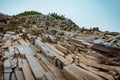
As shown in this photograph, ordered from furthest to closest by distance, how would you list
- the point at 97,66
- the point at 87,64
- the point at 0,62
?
the point at 0,62 → the point at 87,64 → the point at 97,66

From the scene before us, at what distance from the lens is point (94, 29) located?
38.1ft

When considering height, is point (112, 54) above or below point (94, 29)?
below

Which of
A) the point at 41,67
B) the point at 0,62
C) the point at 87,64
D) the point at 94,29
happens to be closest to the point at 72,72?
the point at 87,64

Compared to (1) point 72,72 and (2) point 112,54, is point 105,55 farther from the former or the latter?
(1) point 72,72

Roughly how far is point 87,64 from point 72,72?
0.90 m

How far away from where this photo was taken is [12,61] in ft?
23.9

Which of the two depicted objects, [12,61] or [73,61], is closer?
[73,61]

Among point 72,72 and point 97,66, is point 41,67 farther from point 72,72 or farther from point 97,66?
point 97,66

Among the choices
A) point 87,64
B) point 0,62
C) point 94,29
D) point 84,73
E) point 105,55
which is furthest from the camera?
point 94,29

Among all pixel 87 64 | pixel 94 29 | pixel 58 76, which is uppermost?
pixel 94 29

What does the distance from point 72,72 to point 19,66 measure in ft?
8.54

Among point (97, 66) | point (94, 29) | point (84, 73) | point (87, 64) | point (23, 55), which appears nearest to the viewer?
point (84, 73)

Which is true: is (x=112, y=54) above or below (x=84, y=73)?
above

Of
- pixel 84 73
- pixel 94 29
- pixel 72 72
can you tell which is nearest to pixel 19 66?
pixel 72 72
